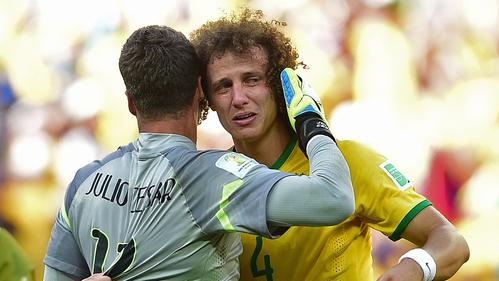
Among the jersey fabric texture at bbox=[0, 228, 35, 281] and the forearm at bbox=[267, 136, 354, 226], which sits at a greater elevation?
the forearm at bbox=[267, 136, 354, 226]

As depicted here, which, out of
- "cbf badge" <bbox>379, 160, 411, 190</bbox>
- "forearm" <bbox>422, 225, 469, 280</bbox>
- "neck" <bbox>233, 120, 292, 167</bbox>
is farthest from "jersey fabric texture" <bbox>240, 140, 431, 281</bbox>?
"neck" <bbox>233, 120, 292, 167</bbox>

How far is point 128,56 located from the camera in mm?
2668

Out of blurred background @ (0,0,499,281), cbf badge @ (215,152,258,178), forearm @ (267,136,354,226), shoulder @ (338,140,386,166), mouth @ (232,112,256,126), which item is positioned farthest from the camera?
blurred background @ (0,0,499,281)

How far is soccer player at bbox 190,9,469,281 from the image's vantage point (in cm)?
282

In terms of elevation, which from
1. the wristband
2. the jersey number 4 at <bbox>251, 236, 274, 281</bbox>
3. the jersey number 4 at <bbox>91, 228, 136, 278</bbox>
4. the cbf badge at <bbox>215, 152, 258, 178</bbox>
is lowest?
the jersey number 4 at <bbox>251, 236, 274, 281</bbox>

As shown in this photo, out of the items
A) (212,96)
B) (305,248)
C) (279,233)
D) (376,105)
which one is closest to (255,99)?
(212,96)

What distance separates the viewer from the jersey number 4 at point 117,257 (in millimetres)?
2561

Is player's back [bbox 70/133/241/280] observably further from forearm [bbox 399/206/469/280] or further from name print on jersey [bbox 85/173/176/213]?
forearm [bbox 399/206/469/280]

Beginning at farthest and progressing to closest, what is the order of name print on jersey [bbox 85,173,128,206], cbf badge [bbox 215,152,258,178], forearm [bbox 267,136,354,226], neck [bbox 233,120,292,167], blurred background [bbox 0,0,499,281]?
blurred background [bbox 0,0,499,281] < neck [bbox 233,120,292,167] < name print on jersey [bbox 85,173,128,206] < cbf badge [bbox 215,152,258,178] < forearm [bbox 267,136,354,226]

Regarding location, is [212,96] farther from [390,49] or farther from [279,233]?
[390,49]

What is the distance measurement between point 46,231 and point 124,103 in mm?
1016

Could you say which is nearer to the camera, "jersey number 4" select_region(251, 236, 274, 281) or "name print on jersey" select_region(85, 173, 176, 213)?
"name print on jersey" select_region(85, 173, 176, 213)

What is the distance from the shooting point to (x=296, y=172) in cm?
309

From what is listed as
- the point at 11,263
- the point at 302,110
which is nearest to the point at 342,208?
the point at 302,110
